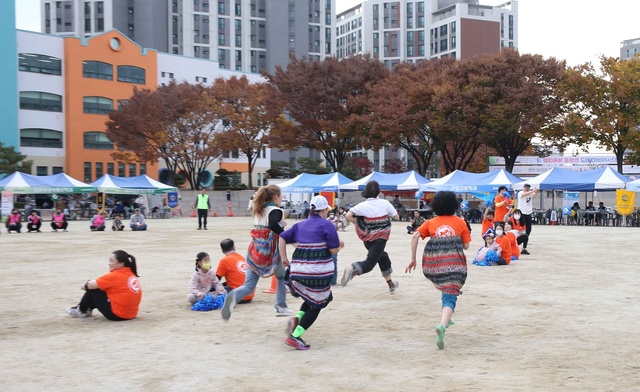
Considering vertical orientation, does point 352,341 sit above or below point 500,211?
below

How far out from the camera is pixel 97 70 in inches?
2234

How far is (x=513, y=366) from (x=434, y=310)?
2.58m

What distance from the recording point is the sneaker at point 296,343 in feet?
19.3

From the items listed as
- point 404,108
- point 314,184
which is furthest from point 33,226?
point 404,108

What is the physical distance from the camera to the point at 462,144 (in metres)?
44.9

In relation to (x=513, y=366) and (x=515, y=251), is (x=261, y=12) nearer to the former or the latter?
(x=515, y=251)

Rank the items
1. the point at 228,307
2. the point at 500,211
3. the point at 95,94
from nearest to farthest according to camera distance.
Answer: the point at 228,307 → the point at 500,211 → the point at 95,94

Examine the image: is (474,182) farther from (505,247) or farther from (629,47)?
(629,47)

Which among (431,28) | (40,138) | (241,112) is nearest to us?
(241,112)

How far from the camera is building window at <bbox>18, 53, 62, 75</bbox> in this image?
2079 inches

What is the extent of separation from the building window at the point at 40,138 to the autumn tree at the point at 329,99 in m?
21.3

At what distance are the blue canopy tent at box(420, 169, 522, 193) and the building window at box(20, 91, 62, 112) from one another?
3555cm

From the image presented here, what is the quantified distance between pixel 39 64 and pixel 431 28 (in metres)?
70.4

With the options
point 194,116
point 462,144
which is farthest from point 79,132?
point 462,144
